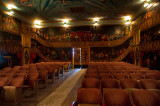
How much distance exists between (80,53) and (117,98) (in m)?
18.0

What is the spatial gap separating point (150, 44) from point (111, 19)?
34.2 ft

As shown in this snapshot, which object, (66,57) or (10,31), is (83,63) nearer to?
(66,57)

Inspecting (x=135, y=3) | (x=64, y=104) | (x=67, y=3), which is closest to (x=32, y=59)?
(x=67, y=3)

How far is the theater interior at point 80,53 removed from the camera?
4287 mm

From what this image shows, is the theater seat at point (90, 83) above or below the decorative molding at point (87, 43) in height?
below

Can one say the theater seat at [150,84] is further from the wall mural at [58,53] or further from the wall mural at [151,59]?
the wall mural at [58,53]

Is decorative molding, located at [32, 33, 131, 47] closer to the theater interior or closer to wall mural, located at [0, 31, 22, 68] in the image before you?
the theater interior

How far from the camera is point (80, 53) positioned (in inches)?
827

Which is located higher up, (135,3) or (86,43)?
(135,3)

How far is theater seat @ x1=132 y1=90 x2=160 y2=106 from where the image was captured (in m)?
2.84

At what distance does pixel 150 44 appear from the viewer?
11297 millimetres

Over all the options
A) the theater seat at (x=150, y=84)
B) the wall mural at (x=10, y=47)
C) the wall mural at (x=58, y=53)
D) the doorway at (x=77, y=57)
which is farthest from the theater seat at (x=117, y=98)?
the wall mural at (x=58, y=53)

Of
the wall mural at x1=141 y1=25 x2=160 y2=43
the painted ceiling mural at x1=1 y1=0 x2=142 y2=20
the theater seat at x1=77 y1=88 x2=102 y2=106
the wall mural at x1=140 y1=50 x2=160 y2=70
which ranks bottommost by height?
the theater seat at x1=77 y1=88 x2=102 y2=106

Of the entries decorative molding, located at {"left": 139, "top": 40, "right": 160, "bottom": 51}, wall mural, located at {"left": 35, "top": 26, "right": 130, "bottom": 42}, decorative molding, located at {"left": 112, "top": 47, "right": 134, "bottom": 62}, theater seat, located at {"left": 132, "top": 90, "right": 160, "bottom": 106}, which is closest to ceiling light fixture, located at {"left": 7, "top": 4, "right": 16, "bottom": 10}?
wall mural, located at {"left": 35, "top": 26, "right": 130, "bottom": 42}
